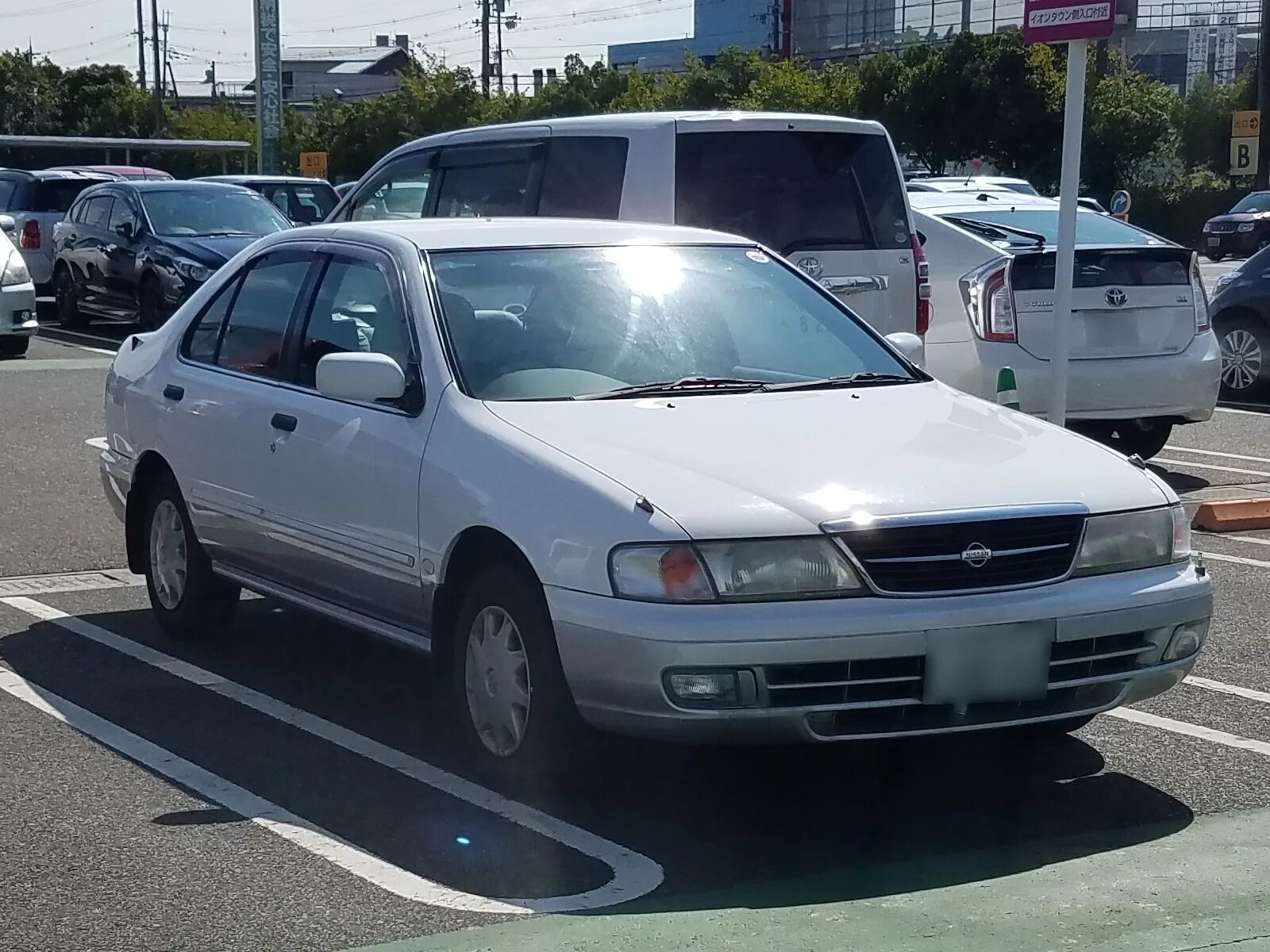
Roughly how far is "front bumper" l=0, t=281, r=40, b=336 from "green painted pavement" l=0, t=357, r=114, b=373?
0.31m

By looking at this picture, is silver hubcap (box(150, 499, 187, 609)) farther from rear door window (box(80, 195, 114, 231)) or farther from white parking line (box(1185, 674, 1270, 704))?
rear door window (box(80, 195, 114, 231))

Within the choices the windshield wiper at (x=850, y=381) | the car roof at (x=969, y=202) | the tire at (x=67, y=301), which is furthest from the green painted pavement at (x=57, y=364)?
the windshield wiper at (x=850, y=381)

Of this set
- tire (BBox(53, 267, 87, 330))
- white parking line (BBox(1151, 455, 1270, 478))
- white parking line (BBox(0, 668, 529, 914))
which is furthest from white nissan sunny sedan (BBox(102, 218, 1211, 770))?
tire (BBox(53, 267, 87, 330))

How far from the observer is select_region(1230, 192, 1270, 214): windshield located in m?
41.4

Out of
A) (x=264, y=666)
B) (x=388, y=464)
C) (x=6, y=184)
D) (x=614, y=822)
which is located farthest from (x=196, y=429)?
(x=6, y=184)

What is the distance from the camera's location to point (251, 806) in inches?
206

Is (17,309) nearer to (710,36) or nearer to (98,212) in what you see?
(98,212)

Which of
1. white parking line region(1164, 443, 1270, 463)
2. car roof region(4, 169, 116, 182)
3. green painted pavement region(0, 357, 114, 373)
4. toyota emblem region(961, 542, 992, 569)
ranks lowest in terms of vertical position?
green painted pavement region(0, 357, 114, 373)

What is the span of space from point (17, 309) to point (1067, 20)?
40.3 feet

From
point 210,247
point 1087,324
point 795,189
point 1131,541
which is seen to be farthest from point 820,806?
point 210,247

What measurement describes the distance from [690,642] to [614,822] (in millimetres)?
675

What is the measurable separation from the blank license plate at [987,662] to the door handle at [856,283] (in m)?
4.78

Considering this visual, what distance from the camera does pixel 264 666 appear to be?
6.97m

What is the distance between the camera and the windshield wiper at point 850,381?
6.00 m
